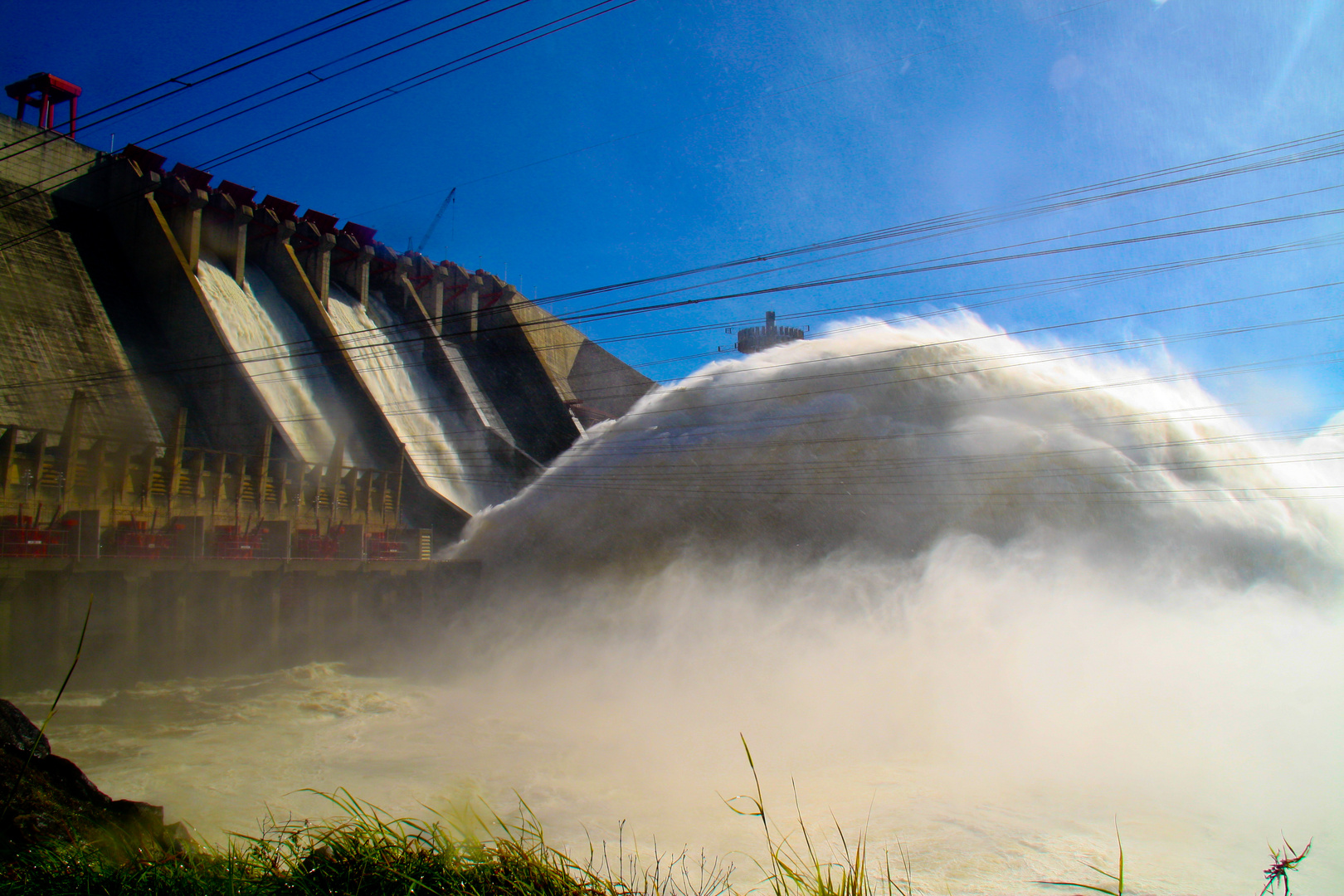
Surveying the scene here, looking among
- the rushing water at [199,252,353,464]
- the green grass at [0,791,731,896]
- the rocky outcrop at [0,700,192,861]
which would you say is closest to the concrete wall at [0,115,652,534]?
the rushing water at [199,252,353,464]

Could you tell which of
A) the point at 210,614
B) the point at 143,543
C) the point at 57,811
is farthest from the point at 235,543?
the point at 57,811

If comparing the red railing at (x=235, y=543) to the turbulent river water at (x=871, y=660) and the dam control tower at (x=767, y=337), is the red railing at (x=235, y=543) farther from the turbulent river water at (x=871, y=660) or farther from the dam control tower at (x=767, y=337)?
the dam control tower at (x=767, y=337)

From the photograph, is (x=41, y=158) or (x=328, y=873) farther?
(x=41, y=158)

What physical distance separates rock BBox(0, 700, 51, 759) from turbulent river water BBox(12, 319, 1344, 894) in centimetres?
441

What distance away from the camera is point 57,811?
4.09 metres

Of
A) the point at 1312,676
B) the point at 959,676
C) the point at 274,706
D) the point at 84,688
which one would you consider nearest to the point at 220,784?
the point at 274,706

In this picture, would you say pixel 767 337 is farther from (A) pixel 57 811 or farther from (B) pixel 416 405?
(A) pixel 57 811

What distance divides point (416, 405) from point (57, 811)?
1385 inches

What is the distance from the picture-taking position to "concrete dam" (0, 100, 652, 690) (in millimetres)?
17609

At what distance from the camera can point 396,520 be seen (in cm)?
3041

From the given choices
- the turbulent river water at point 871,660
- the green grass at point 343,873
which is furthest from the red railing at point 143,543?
the green grass at point 343,873

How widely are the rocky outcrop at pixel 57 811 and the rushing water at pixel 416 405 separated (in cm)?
2992

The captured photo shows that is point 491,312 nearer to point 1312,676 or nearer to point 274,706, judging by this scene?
point 274,706

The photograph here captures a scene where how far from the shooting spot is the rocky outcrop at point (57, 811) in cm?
369
